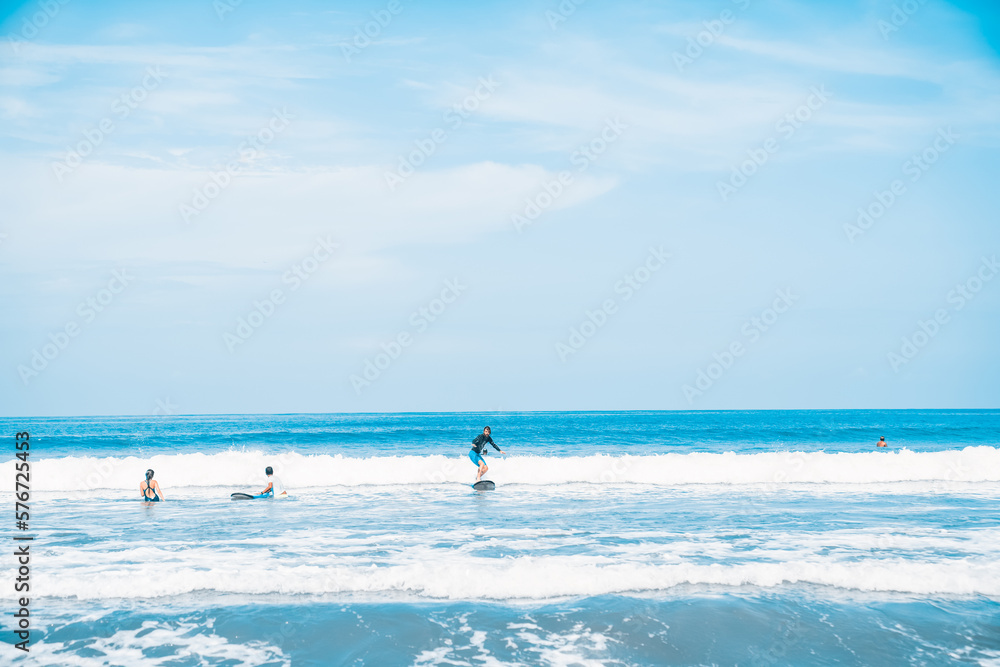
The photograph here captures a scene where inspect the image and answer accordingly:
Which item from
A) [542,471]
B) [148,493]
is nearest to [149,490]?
[148,493]

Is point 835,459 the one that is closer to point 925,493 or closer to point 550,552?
point 925,493

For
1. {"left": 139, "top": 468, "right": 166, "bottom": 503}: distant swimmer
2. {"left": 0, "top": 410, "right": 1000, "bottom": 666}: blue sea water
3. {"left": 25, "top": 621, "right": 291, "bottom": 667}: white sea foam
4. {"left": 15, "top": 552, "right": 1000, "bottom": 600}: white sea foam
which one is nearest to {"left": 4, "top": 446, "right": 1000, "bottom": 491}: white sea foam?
{"left": 0, "top": 410, "right": 1000, "bottom": 666}: blue sea water

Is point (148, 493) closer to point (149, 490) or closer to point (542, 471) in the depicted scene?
point (149, 490)

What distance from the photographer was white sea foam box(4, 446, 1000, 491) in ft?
78.3

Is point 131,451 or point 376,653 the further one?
point 131,451

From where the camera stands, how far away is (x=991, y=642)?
7805 millimetres

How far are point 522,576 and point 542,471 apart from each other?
50.3 ft

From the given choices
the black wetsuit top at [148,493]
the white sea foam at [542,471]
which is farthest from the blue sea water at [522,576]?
the white sea foam at [542,471]

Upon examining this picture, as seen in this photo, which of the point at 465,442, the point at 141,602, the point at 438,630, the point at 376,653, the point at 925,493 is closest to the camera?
the point at 376,653

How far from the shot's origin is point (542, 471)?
25.2 m

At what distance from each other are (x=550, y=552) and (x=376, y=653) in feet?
16.0

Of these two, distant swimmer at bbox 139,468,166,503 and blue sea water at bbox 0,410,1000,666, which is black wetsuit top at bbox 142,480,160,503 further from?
blue sea water at bbox 0,410,1000,666

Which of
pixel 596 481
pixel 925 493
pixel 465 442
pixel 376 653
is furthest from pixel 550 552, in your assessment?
pixel 465 442

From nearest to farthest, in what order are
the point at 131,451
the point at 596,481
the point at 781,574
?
the point at 781,574, the point at 596,481, the point at 131,451
